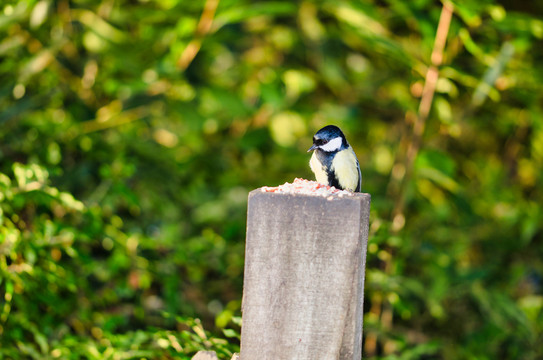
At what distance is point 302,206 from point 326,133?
1.22 feet

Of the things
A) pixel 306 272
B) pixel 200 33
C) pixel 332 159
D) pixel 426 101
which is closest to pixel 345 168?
pixel 332 159

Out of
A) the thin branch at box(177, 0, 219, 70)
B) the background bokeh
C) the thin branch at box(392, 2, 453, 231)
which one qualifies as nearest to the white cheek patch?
the background bokeh

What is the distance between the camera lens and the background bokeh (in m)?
2.17

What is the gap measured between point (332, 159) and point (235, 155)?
200cm

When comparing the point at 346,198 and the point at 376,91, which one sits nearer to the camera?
the point at 346,198

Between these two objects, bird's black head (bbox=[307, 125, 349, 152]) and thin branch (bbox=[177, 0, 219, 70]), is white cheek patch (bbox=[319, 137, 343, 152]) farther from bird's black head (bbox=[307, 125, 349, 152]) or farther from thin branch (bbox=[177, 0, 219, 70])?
thin branch (bbox=[177, 0, 219, 70])

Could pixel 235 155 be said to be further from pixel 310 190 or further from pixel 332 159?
pixel 310 190

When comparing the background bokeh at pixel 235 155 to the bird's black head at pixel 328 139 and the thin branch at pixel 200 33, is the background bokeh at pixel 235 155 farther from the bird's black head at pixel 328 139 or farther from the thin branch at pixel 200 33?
the bird's black head at pixel 328 139

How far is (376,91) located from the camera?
305 centimetres

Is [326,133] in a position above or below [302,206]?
above

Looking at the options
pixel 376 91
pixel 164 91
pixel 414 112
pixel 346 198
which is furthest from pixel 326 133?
pixel 376 91

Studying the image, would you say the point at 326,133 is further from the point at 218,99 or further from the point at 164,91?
the point at 164,91

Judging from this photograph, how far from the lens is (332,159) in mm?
1307

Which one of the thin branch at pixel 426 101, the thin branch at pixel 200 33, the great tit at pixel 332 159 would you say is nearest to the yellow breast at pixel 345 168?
the great tit at pixel 332 159
